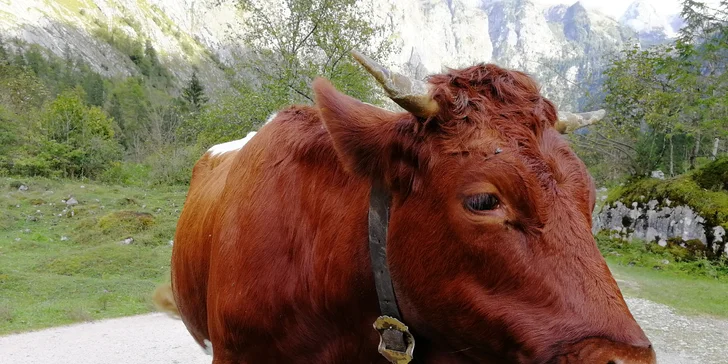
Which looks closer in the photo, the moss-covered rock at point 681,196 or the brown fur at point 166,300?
the brown fur at point 166,300

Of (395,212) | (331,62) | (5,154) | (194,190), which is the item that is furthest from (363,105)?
(5,154)

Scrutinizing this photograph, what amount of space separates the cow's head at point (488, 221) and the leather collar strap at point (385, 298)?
1.7 inches

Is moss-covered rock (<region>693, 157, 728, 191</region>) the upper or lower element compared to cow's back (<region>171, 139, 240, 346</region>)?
upper

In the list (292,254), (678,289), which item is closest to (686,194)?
(678,289)

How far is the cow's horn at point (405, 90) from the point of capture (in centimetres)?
185

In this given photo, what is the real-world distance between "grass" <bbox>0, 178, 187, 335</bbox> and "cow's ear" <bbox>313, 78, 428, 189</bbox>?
27.0 ft

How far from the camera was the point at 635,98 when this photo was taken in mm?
24422

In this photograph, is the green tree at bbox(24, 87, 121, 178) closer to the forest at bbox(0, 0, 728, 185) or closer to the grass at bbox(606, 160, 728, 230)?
the forest at bbox(0, 0, 728, 185)

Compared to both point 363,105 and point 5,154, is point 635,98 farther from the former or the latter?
point 5,154

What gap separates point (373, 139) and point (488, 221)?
615 millimetres

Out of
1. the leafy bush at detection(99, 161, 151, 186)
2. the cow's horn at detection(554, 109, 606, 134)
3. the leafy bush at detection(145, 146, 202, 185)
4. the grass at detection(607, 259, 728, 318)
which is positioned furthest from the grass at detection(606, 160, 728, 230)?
the leafy bush at detection(99, 161, 151, 186)

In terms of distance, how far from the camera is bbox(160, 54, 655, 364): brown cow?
164cm

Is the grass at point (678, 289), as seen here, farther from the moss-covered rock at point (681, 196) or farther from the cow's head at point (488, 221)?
the cow's head at point (488, 221)

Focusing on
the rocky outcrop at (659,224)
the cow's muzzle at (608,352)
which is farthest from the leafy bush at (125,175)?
the cow's muzzle at (608,352)
